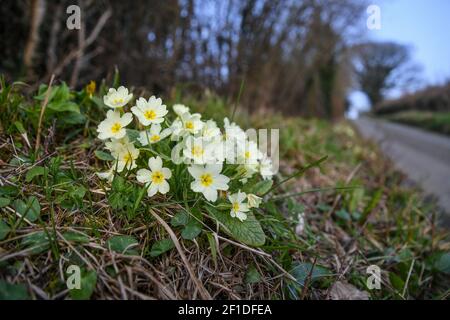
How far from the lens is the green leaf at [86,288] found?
788mm

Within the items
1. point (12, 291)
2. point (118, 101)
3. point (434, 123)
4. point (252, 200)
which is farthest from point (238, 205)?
point (434, 123)

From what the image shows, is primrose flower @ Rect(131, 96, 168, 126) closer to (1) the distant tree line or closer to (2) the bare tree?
(1) the distant tree line

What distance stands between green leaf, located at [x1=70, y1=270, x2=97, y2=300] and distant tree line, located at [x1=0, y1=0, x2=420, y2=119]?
76.0 inches

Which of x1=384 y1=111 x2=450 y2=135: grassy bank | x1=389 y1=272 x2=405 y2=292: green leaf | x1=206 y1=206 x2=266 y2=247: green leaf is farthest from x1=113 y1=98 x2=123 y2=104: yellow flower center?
x1=384 y1=111 x2=450 y2=135: grassy bank

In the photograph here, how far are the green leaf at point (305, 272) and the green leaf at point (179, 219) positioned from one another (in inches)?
16.4

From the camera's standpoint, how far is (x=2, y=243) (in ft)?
2.83

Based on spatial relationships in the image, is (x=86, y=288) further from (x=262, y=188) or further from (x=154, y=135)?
(x=262, y=188)

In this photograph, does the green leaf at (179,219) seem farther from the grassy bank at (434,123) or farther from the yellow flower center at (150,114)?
the grassy bank at (434,123)

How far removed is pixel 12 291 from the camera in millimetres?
768

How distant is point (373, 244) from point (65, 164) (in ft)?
4.82

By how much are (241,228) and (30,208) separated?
2.13 feet

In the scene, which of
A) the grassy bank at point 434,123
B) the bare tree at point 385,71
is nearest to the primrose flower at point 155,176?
the grassy bank at point 434,123
